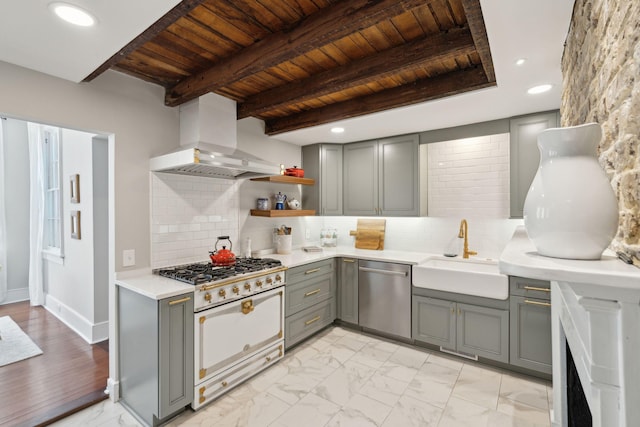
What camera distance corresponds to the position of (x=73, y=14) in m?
1.40

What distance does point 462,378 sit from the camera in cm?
255

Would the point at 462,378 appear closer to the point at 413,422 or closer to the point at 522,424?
the point at 522,424

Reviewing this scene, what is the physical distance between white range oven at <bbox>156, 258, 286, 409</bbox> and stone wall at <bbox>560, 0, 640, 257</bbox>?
87.3 inches

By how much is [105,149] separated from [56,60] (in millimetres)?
1492

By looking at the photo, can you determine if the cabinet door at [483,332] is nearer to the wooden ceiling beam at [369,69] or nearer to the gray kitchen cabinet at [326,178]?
the gray kitchen cabinet at [326,178]

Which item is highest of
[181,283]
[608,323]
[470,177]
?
[470,177]

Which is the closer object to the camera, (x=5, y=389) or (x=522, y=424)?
(x=522, y=424)

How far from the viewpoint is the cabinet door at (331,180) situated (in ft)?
13.0

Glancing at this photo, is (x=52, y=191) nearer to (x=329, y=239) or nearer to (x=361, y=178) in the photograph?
(x=329, y=239)

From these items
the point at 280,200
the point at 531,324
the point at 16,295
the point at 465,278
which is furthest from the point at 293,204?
the point at 16,295

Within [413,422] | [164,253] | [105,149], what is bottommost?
[413,422]

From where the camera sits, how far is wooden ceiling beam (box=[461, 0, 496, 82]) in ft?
4.36

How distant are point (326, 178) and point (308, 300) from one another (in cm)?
162

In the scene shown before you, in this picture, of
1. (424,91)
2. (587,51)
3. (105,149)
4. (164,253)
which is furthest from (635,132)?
(105,149)
